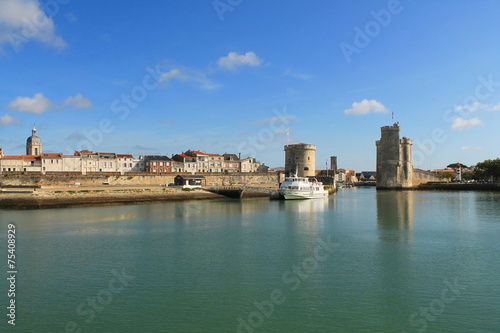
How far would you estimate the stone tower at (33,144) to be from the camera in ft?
224

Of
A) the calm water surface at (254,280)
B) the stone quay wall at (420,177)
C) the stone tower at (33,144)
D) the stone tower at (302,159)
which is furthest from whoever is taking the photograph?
the stone quay wall at (420,177)

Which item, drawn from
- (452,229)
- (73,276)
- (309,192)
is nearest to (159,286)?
(73,276)

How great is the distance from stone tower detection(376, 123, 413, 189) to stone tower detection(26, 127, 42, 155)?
2448 inches

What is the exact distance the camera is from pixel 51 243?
1645 cm

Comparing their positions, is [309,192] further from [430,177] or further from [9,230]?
[430,177]

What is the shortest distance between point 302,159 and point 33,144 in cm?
4738

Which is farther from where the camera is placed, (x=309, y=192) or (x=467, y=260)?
(x=309, y=192)

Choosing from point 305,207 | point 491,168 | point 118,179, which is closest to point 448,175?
point 491,168

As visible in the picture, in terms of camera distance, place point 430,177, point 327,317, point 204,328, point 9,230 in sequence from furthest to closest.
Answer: point 430,177 → point 9,230 → point 327,317 → point 204,328

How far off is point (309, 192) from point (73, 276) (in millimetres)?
34785

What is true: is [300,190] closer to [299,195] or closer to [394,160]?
[299,195]

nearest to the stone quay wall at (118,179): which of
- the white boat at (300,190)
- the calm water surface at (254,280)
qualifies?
the white boat at (300,190)

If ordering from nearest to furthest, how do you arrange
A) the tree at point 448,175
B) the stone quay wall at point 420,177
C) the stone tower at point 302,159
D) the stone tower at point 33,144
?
the stone tower at point 302,159
the stone tower at point 33,144
the stone quay wall at point 420,177
the tree at point 448,175

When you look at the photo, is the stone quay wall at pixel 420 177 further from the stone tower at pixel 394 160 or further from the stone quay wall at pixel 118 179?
the stone quay wall at pixel 118 179
